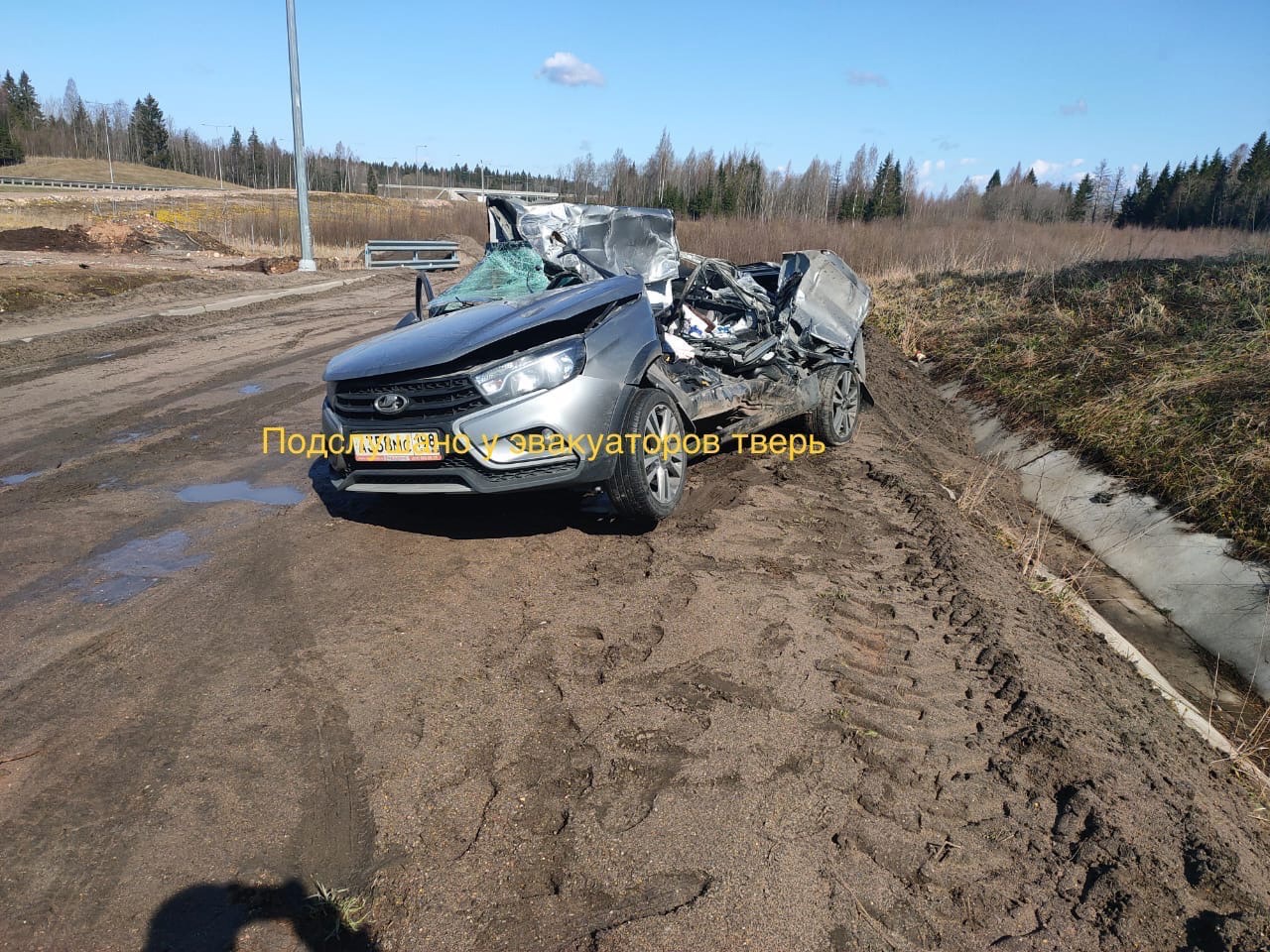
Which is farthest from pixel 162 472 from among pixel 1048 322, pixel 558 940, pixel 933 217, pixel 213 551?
pixel 933 217

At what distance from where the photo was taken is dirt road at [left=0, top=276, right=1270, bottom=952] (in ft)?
8.30

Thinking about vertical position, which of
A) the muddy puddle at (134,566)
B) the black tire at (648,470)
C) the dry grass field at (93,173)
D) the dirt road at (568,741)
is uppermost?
the black tire at (648,470)

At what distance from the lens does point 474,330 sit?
495cm

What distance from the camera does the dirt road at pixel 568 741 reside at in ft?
8.30

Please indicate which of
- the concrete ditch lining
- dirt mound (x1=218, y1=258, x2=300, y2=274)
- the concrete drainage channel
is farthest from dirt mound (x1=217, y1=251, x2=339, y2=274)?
the concrete ditch lining

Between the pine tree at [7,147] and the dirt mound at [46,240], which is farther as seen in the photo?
the pine tree at [7,147]

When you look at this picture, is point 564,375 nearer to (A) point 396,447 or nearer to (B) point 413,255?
(A) point 396,447

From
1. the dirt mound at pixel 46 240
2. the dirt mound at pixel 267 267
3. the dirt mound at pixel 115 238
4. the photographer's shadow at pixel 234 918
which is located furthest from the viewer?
the dirt mound at pixel 115 238

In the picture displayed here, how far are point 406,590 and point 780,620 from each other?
190 centimetres

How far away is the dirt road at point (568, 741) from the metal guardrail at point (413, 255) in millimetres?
21267

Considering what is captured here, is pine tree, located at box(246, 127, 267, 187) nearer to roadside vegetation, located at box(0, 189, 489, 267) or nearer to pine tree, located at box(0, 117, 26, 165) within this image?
pine tree, located at box(0, 117, 26, 165)

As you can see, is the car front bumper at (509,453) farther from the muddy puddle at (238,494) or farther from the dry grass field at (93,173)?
the dry grass field at (93,173)

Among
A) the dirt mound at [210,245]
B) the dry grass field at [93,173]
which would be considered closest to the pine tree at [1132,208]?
the dirt mound at [210,245]

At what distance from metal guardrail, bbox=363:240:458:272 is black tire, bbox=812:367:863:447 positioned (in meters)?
19.8
